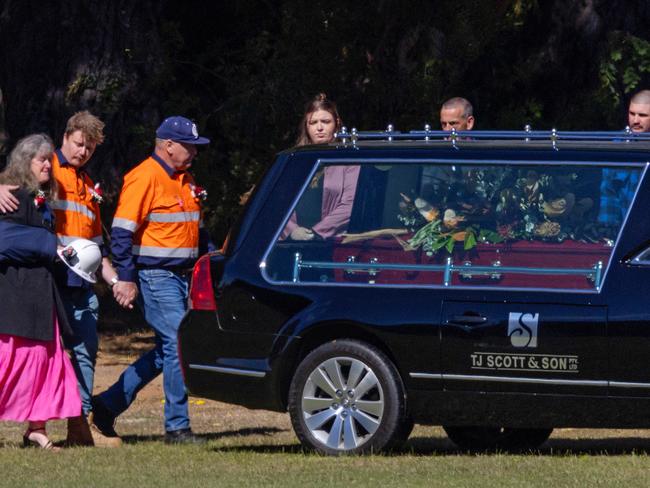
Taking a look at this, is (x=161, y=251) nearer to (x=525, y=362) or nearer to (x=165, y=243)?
(x=165, y=243)

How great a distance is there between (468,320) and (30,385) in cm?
278

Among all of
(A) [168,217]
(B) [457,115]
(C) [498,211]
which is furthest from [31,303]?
(B) [457,115]

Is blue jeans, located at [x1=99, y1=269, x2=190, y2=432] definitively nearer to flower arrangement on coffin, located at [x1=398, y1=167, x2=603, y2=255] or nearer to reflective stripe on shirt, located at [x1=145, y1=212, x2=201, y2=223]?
reflective stripe on shirt, located at [x1=145, y1=212, x2=201, y2=223]

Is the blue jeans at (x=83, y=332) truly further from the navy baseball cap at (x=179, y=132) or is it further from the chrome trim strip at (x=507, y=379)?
the chrome trim strip at (x=507, y=379)

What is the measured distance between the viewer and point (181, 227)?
10430mm

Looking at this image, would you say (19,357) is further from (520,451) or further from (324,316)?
(520,451)

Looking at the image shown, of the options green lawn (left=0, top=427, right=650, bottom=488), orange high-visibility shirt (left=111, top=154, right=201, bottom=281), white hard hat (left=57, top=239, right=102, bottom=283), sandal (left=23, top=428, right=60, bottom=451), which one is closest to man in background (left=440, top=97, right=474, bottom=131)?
orange high-visibility shirt (left=111, top=154, right=201, bottom=281)

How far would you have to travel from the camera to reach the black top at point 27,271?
991cm

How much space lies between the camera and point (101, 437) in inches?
414

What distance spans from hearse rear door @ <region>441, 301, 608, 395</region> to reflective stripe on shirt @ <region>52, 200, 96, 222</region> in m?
2.69

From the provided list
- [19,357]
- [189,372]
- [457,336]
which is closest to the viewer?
[457,336]

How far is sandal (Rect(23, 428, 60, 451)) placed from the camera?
10.2m

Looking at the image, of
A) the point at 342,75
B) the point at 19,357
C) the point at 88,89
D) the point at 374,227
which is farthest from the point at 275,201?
the point at 88,89

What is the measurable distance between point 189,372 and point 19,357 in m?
1.21
